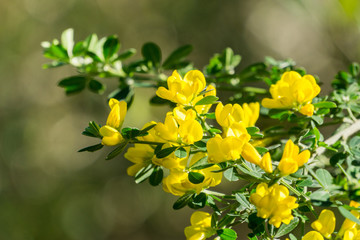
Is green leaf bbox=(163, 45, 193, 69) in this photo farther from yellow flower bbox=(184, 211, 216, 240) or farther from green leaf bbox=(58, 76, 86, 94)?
yellow flower bbox=(184, 211, 216, 240)

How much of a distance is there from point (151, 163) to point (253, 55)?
93.9 inches

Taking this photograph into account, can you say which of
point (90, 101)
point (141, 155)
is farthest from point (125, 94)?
point (90, 101)

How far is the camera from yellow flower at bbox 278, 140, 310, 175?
0.42 metres

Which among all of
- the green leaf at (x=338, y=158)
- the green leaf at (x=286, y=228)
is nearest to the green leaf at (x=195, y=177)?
the green leaf at (x=286, y=228)

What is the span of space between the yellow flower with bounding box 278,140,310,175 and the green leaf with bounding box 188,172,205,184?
0.32 feet

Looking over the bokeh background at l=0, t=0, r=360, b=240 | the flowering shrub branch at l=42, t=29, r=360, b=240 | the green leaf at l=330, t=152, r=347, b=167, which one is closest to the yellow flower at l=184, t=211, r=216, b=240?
the flowering shrub branch at l=42, t=29, r=360, b=240

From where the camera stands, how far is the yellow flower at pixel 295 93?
0.54 metres

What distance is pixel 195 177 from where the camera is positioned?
0.48 meters

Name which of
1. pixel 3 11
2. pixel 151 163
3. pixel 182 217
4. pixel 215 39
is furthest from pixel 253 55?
pixel 151 163

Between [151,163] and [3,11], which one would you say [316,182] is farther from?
[3,11]

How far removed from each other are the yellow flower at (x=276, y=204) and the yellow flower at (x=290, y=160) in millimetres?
25

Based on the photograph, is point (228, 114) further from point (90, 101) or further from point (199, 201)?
point (90, 101)

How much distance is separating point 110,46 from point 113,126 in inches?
13.1

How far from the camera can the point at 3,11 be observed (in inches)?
119
